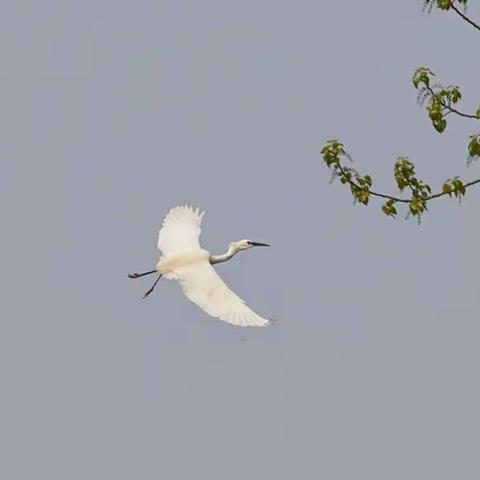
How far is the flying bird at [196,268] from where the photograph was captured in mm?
27047

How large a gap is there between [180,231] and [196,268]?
3013 millimetres

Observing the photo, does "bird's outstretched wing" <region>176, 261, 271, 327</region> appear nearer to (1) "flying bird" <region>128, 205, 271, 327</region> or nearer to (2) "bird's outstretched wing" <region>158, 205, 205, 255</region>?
(1) "flying bird" <region>128, 205, 271, 327</region>

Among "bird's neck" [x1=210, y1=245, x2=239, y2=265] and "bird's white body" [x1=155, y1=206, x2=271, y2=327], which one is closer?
"bird's white body" [x1=155, y1=206, x2=271, y2=327]

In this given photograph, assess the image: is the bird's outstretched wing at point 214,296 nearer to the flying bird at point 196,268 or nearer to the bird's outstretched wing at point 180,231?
the flying bird at point 196,268

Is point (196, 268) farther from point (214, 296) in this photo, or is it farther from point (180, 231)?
point (180, 231)

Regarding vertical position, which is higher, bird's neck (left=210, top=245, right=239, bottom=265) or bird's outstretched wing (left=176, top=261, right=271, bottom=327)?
bird's neck (left=210, top=245, right=239, bottom=265)

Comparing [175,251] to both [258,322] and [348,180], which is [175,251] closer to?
Answer: [258,322]

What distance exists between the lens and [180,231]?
105 ft

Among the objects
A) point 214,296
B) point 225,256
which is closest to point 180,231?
point 225,256

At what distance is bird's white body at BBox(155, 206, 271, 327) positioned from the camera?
27.0 meters

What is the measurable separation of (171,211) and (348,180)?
14.7 m

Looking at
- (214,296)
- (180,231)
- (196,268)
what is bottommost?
(214,296)

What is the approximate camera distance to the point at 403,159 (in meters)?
18.6

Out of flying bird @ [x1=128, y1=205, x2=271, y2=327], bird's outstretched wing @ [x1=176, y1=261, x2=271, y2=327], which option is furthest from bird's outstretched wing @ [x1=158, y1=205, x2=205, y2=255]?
bird's outstretched wing @ [x1=176, y1=261, x2=271, y2=327]
